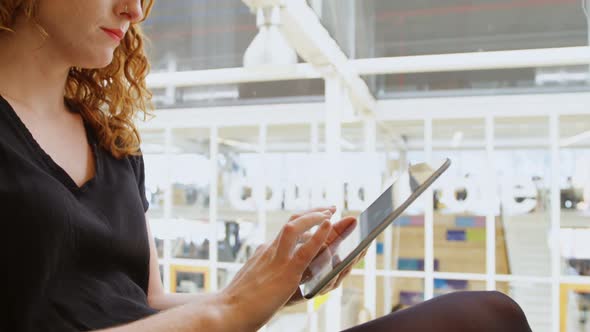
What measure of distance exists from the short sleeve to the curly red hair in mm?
11

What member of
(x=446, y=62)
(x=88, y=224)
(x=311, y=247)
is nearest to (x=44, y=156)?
(x=88, y=224)

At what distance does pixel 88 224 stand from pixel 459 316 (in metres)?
0.43

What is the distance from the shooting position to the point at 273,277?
0.55 meters

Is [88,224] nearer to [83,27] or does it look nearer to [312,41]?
[83,27]

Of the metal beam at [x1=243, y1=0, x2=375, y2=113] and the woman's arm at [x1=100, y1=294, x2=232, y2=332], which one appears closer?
the woman's arm at [x1=100, y1=294, x2=232, y2=332]

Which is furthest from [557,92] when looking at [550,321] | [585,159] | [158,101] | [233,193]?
[158,101]

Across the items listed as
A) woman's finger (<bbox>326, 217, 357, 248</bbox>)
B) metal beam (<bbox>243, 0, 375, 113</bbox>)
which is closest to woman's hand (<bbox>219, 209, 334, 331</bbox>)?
woman's finger (<bbox>326, 217, 357, 248</bbox>)

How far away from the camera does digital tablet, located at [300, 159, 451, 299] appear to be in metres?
0.59

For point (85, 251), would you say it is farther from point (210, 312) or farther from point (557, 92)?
point (557, 92)

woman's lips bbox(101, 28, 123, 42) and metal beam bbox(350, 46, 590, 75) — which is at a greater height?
metal beam bbox(350, 46, 590, 75)

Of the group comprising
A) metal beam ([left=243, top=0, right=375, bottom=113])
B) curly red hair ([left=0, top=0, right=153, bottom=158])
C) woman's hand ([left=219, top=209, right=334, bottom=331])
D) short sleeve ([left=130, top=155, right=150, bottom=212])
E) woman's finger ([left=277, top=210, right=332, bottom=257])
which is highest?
metal beam ([left=243, top=0, right=375, bottom=113])

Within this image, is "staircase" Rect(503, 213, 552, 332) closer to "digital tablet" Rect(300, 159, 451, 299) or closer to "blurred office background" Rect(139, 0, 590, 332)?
"blurred office background" Rect(139, 0, 590, 332)

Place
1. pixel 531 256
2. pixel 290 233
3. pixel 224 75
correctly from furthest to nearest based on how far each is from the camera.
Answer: pixel 531 256 < pixel 224 75 < pixel 290 233

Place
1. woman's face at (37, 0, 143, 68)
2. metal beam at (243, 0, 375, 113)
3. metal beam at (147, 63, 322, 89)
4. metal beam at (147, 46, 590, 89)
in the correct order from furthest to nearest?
metal beam at (147, 63, 322, 89) < metal beam at (147, 46, 590, 89) < metal beam at (243, 0, 375, 113) < woman's face at (37, 0, 143, 68)
